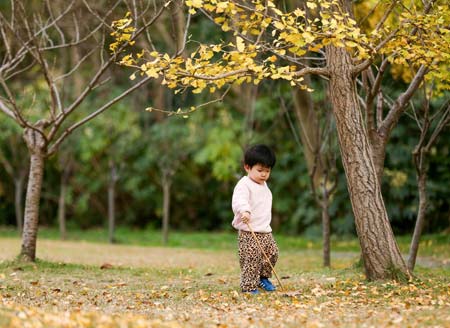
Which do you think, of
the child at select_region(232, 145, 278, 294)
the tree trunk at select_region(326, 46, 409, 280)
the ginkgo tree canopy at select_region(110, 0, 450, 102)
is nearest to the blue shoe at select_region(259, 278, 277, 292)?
the child at select_region(232, 145, 278, 294)

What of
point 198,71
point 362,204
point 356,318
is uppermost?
point 198,71

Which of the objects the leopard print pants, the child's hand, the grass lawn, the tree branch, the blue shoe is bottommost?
the grass lawn

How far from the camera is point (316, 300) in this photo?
261 inches

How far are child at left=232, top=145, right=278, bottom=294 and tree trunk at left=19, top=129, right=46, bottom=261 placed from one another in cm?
384

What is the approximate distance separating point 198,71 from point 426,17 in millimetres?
2203

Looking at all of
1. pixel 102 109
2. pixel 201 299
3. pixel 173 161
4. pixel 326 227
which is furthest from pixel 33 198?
pixel 173 161

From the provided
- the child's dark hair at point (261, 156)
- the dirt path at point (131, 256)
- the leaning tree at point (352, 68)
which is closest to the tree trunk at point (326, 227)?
the dirt path at point (131, 256)

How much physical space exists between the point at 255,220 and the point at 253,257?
37 cm

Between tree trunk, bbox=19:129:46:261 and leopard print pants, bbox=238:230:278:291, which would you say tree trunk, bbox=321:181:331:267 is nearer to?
leopard print pants, bbox=238:230:278:291

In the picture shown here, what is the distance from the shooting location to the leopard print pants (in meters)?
7.28

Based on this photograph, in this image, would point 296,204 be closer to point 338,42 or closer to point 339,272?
point 339,272

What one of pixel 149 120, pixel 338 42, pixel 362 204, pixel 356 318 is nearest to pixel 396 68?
pixel 362 204

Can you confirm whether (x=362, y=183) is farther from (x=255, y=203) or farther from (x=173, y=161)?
(x=173, y=161)

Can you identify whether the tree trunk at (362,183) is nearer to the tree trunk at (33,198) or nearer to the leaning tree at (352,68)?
the leaning tree at (352,68)
